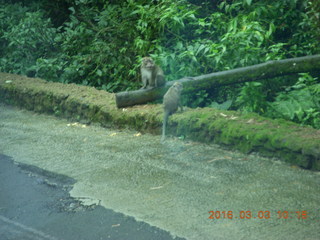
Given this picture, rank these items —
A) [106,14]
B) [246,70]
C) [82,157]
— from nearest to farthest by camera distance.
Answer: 1. [82,157]
2. [246,70]
3. [106,14]

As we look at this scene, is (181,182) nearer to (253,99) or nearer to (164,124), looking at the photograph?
(164,124)

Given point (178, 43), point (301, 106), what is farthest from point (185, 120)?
point (178, 43)

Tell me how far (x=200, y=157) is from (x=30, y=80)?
5120mm

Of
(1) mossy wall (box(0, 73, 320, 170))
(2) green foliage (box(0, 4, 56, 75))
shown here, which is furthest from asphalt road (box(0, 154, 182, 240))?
(2) green foliage (box(0, 4, 56, 75))

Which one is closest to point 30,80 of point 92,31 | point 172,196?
point 92,31

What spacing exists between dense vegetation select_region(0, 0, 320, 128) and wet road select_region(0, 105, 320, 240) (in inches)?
82.7

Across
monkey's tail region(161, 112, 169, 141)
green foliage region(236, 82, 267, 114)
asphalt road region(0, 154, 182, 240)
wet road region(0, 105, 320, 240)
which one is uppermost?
green foliage region(236, 82, 267, 114)

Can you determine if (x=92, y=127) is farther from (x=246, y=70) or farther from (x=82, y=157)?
(x=246, y=70)

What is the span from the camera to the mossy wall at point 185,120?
534 cm

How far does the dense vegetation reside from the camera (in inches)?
317

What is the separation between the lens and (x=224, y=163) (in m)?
5.56

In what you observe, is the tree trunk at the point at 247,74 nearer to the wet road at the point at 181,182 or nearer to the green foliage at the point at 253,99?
the green foliage at the point at 253,99

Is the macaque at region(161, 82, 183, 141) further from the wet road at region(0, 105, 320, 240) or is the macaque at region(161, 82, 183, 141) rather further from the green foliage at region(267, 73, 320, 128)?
the green foliage at region(267, 73, 320, 128)
